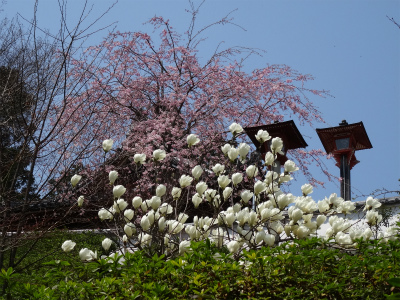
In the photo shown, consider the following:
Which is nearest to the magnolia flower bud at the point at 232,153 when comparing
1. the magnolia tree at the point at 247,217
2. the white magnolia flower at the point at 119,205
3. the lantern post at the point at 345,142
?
the magnolia tree at the point at 247,217

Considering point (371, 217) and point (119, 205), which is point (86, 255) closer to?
point (119, 205)

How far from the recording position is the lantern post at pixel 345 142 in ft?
26.6

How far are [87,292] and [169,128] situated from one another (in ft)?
22.5

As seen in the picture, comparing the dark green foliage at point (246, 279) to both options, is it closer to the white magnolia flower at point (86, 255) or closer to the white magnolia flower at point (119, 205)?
the white magnolia flower at point (86, 255)

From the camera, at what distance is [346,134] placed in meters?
8.16

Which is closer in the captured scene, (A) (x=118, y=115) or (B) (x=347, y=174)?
(B) (x=347, y=174)

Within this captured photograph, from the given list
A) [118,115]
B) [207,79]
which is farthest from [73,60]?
[207,79]

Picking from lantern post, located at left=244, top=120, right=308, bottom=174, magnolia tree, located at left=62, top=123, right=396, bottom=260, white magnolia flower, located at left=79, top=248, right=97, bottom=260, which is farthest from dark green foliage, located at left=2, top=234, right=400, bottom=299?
lantern post, located at left=244, top=120, right=308, bottom=174

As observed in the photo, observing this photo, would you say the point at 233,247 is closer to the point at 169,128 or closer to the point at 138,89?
the point at 169,128

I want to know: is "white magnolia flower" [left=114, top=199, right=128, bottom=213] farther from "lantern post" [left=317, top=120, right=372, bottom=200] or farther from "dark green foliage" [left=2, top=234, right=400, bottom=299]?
"lantern post" [left=317, top=120, right=372, bottom=200]

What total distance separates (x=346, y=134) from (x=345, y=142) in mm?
123

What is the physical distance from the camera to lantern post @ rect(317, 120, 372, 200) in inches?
319

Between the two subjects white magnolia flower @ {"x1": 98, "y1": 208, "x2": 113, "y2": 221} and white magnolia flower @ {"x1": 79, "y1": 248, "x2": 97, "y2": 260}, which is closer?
white magnolia flower @ {"x1": 79, "y1": 248, "x2": 97, "y2": 260}

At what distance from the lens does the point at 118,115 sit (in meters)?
10.7
